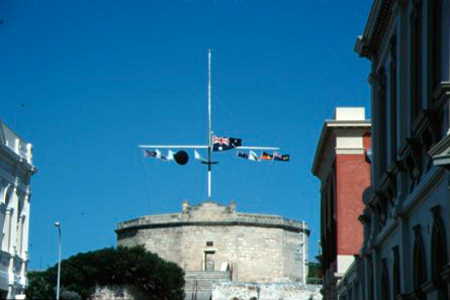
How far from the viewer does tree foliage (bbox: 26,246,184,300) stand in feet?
295

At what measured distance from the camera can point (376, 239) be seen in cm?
2361

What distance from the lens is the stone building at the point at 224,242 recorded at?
99688 millimetres

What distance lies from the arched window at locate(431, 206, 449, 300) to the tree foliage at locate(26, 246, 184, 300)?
240 ft

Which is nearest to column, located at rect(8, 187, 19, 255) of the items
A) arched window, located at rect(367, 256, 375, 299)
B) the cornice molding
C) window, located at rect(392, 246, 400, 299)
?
arched window, located at rect(367, 256, 375, 299)

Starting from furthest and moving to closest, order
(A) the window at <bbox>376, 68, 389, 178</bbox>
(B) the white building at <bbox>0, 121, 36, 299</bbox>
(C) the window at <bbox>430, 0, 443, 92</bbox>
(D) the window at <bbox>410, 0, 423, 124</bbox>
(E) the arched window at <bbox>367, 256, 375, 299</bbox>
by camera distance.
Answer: (B) the white building at <bbox>0, 121, 36, 299</bbox> → (E) the arched window at <bbox>367, 256, 375, 299</bbox> → (A) the window at <bbox>376, 68, 389, 178</bbox> → (D) the window at <bbox>410, 0, 423, 124</bbox> → (C) the window at <bbox>430, 0, 443, 92</bbox>

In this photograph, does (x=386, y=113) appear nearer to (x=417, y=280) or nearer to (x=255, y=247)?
(x=417, y=280)

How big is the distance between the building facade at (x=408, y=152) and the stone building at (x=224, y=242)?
73.5 m

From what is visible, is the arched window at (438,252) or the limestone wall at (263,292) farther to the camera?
the limestone wall at (263,292)

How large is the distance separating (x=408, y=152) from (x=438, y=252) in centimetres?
241

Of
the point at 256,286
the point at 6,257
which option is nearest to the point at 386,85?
the point at 6,257

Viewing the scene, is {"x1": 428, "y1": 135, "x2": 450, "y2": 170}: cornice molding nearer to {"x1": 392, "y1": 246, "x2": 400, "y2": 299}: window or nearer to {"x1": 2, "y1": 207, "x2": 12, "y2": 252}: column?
{"x1": 392, "y1": 246, "x2": 400, "y2": 299}: window

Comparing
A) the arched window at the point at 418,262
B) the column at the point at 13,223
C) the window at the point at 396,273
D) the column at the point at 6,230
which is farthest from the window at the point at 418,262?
the column at the point at 13,223

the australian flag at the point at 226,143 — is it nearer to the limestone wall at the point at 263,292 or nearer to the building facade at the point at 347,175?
the limestone wall at the point at 263,292

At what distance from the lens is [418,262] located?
18.7 m
